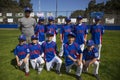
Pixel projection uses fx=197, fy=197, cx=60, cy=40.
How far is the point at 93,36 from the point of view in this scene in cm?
920

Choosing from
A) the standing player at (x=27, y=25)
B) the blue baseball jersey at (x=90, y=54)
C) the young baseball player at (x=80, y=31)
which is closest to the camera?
the blue baseball jersey at (x=90, y=54)

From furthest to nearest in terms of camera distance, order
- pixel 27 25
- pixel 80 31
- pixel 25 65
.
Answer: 1. pixel 80 31
2. pixel 27 25
3. pixel 25 65

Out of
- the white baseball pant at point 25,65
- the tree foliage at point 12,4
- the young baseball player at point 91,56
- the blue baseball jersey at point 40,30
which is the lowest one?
the white baseball pant at point 25,65

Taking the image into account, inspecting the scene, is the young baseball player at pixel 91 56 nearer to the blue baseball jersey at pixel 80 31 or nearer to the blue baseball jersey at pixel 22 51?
the blue baseball jersey at pixel 80 31

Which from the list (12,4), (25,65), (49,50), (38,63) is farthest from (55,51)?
(12,4)

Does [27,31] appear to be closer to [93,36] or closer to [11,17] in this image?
[93,36]

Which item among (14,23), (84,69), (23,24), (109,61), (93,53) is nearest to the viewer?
(93,53)

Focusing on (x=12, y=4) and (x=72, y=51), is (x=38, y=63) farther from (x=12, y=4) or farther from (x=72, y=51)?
(x=12, y=4)

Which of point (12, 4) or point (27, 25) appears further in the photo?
point (12, 4)

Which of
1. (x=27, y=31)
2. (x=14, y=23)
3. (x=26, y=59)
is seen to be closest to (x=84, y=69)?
(x=26, y=59)

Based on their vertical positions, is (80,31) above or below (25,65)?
above

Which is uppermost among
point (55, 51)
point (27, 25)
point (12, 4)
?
point (12, 4)

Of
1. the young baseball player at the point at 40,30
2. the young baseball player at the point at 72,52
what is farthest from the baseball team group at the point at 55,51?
the young baseball player at the point at 40,30

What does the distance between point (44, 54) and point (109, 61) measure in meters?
3.37
